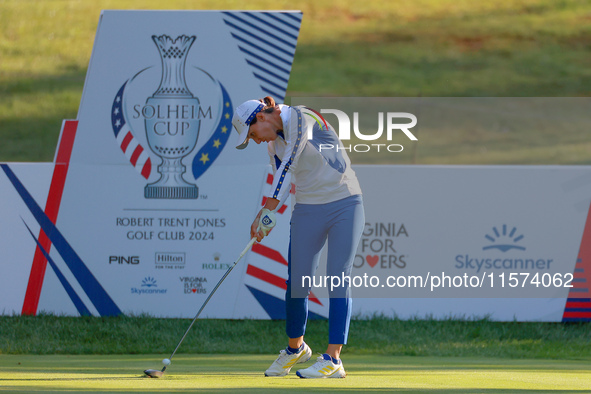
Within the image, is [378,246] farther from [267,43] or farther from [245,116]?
[245,116]

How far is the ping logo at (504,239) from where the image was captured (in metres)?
7.84

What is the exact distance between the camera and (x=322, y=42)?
20.6 metres

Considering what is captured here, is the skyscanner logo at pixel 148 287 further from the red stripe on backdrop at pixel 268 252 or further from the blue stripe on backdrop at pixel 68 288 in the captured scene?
the red stripe on backdrop at pixel 268 252

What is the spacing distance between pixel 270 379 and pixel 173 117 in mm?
3477

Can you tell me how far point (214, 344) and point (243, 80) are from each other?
7.83 ft

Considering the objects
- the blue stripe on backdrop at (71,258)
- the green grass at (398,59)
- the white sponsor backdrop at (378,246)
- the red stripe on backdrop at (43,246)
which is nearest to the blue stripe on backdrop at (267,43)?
the white sponsor backdrop at (378,246)

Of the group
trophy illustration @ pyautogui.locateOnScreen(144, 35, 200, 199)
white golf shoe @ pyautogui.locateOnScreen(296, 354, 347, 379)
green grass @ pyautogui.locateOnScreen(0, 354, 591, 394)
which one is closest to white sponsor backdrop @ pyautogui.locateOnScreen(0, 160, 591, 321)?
trophy illustration @ pyautogui.locateOnScreen(144, 35, 200, 199)

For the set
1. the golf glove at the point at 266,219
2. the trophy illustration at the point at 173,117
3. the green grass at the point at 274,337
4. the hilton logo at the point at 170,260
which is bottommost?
the green grass at the point at 274,337

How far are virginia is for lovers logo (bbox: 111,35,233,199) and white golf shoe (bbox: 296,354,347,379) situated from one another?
9.97 feet

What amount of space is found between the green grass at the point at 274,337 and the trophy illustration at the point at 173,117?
122cm

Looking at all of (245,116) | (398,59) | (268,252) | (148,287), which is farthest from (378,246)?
(398,59)

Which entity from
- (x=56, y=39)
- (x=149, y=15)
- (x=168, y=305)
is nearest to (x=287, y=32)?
(x=149, y=15)

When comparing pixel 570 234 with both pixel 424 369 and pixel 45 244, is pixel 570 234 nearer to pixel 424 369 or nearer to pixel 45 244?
pixel 424 369

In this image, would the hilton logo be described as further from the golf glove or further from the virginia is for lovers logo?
the golf glove
